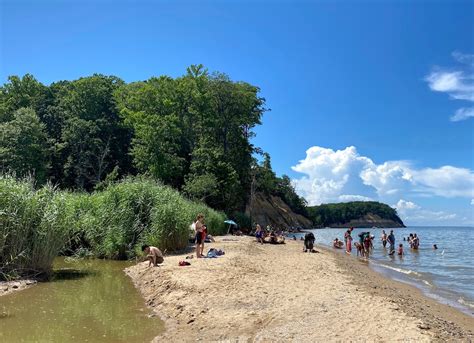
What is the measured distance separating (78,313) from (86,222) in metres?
12.3

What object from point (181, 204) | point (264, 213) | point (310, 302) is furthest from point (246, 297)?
point (264, 213)

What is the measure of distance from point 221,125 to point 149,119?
11557 mm

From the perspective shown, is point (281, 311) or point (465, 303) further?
point (465, 303)

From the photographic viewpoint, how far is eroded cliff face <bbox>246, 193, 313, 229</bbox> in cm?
9564

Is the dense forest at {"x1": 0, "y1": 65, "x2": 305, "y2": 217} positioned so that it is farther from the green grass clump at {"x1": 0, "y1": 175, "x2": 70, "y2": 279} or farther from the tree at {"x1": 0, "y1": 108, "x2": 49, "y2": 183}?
the green grass clump at {"x1": 0, "y1": 175, "x2": 70, "y2": 279}

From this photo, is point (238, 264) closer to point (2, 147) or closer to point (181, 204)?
point (181, 204)

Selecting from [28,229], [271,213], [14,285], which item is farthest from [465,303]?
[271,213]

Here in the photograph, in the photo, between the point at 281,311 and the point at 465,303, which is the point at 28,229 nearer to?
the point at 281,311

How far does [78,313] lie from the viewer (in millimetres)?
10602

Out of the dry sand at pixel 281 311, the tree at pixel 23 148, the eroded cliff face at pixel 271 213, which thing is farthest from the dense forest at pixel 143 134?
the dry sand at pixel 281 311

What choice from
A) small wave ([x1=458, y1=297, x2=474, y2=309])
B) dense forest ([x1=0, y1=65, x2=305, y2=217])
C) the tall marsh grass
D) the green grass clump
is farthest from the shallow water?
dense forest ([x1=0, y1=65, x2=305, y2=217])

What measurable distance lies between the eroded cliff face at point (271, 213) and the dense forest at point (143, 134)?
26.8 metres

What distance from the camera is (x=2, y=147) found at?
4656cm

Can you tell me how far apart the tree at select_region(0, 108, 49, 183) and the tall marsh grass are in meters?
26.8
